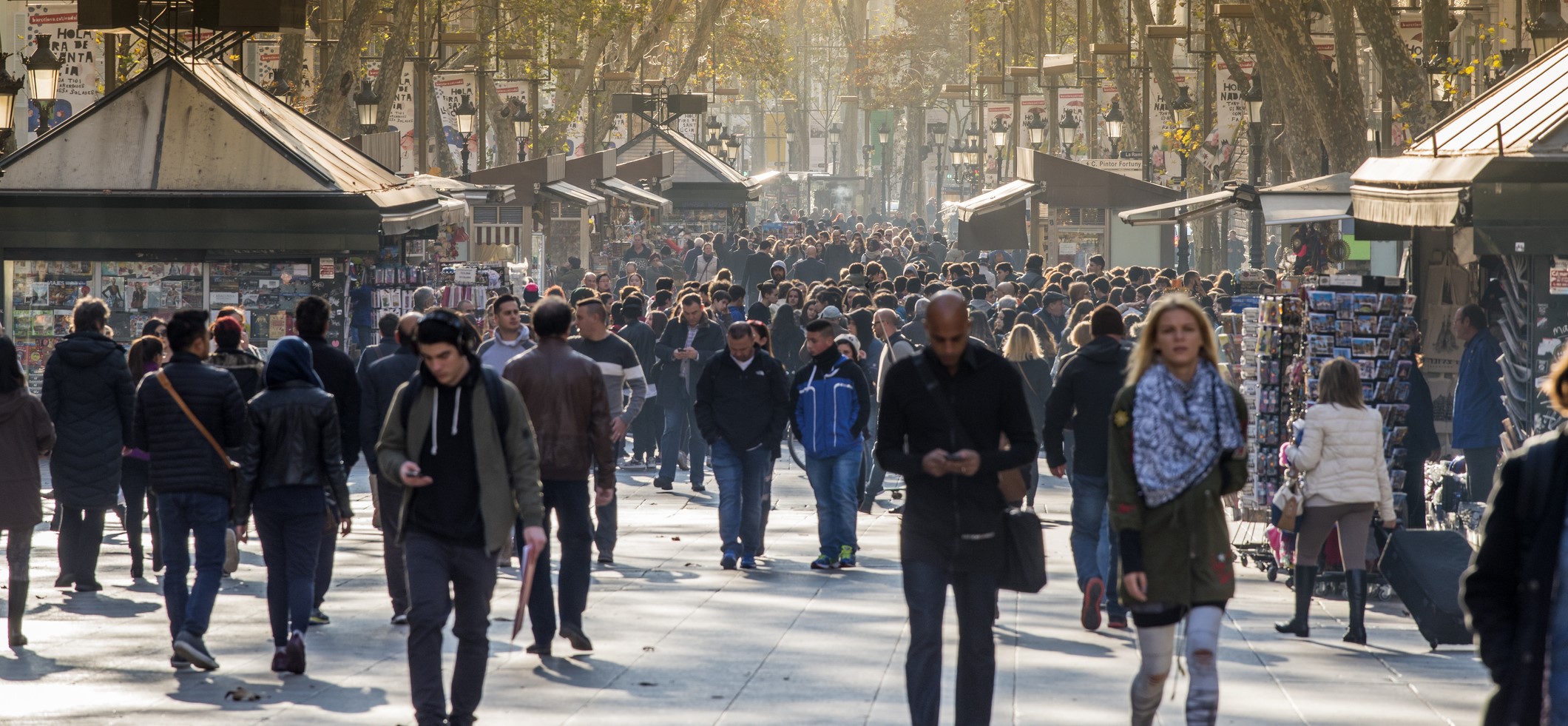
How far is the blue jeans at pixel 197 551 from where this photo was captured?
821cm

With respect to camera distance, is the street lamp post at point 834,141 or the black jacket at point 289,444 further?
the street lamp post at point 834,141

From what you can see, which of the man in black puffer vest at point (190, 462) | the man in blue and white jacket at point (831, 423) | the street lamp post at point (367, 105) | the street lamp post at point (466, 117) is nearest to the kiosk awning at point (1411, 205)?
the man in blue and white jacket at point (831, 423)

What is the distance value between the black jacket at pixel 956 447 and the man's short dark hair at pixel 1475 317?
23.5 feet

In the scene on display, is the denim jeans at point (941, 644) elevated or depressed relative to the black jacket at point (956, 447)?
depressed

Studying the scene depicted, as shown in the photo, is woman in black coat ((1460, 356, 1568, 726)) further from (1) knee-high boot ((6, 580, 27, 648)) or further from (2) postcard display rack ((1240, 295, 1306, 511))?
(2) postcard display rack ((1240, 295, 1306, 511))

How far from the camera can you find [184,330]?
8.47 m

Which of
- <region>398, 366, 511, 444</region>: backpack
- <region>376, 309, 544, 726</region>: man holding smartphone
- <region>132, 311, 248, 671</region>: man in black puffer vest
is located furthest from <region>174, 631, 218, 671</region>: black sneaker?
<region>398, 366, 511, 444</region>: backpack

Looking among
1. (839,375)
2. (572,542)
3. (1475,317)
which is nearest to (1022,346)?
(1475,317)

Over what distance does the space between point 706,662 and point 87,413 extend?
3781mm

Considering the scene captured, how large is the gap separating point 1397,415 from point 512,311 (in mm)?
4777

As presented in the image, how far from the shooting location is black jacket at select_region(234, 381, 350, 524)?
26.5 feet

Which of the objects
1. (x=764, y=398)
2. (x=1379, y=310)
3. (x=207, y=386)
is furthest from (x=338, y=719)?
(x=1379, y=310)

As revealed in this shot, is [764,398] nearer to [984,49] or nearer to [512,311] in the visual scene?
[512,311]

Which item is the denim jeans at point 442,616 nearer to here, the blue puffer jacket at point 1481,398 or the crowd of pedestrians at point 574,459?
the crowd of pedestrians at point 574,459
